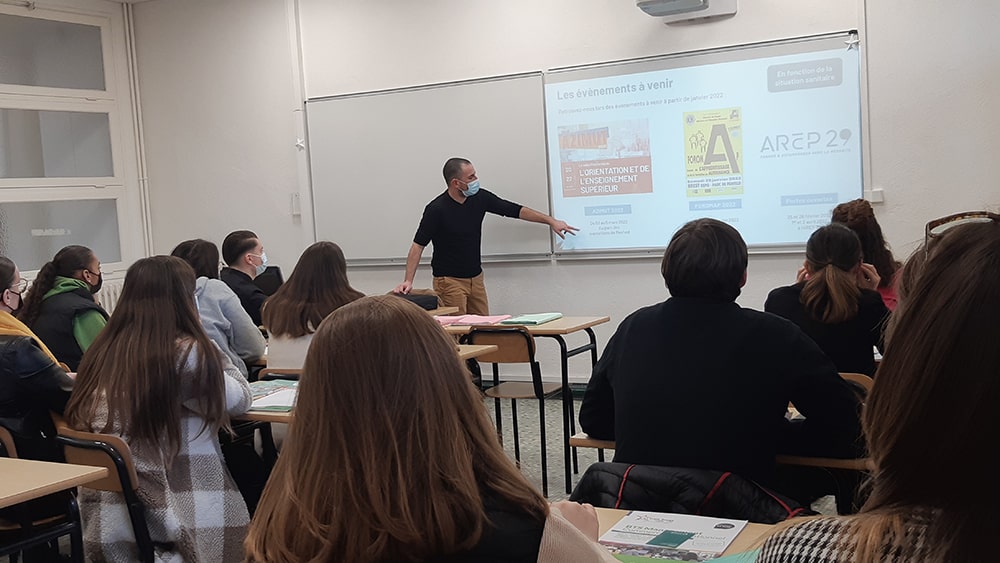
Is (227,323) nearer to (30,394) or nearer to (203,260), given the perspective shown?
(203,260)

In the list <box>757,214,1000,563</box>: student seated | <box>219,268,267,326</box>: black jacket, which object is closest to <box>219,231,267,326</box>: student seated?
<box>219,268,267,326</box>: black jacket

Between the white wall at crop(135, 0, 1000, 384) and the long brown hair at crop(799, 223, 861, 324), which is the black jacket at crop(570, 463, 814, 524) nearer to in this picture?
the long brown hair at crop(799, 223, 861, 324)

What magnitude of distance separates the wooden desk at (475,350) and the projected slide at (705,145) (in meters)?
2.28

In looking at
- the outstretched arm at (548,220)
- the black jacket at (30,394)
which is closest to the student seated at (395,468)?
the black jacket at (30,394)

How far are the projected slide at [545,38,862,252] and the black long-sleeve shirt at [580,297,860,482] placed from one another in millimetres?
3724

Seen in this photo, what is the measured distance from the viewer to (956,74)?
5.62 metres

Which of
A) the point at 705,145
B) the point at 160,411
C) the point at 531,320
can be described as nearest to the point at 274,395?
the point at 160,411

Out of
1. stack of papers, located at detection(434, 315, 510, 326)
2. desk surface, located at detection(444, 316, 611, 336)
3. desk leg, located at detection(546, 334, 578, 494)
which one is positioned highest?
stack of papers, located at detection(434, 315, 510, 326)

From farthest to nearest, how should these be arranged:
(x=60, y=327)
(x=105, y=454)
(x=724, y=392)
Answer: (x=60, y=327), (x=105, y=454), (x=724, y=392)

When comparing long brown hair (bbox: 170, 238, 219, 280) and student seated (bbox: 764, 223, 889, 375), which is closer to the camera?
student seated (bbox: 764, 223, 889, 375)

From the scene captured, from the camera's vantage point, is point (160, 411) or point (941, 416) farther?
point (160, 411)

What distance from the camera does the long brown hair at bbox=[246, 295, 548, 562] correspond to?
4.21 feet

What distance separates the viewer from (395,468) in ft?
4.26

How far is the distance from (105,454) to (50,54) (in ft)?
19.8
